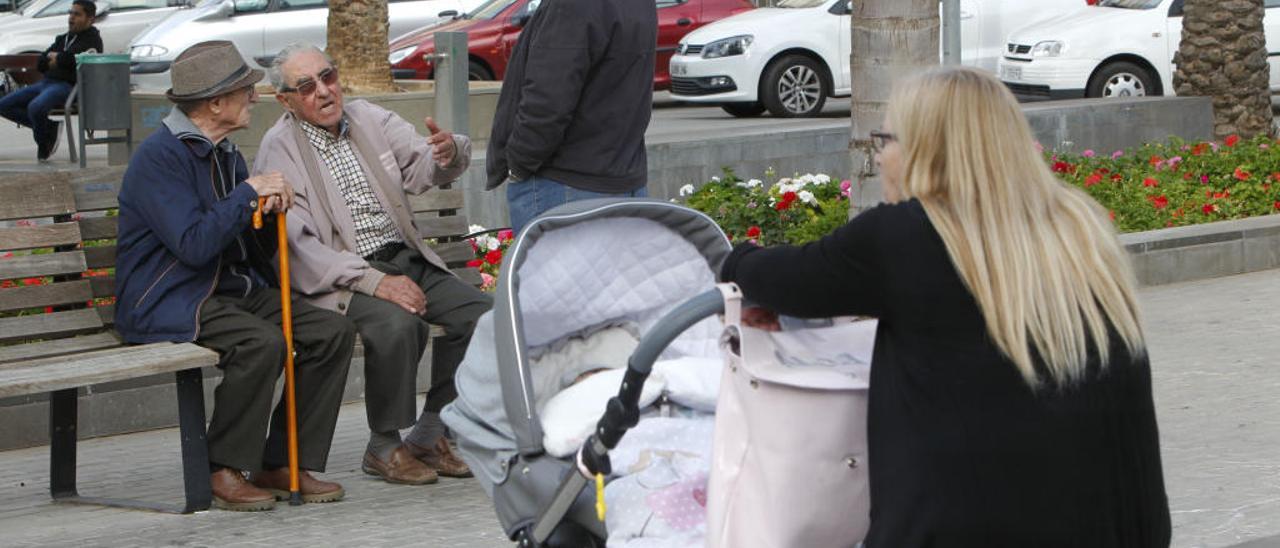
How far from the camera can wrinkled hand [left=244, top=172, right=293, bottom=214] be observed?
19.3 ft

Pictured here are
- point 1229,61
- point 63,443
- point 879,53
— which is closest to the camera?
point 63,443

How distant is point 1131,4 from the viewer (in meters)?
18.9

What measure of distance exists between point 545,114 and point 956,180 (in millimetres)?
3262

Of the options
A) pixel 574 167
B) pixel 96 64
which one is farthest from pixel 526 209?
pixel 96 64

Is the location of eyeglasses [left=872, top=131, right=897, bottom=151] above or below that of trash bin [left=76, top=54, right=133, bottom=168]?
above

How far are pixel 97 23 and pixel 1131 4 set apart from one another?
505 inches

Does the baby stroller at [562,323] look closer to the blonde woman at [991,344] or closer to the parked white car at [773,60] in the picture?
the blonde woman at [991,344]

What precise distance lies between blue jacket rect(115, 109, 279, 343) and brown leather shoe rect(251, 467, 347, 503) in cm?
59

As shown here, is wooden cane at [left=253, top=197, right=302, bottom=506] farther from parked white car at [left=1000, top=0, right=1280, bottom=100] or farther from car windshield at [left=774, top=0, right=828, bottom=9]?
car windshield at [left=774, top=0, right=828, bottom=9]

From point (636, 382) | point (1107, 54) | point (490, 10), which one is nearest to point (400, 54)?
point (490, 10)

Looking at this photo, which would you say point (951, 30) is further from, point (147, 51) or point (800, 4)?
point (147, 51)

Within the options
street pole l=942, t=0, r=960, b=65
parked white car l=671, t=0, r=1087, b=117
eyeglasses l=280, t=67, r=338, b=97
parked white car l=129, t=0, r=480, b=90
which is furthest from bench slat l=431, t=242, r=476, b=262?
parked white car l=129, t=0, r=480, b=90

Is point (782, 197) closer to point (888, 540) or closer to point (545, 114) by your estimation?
point (545, 114)

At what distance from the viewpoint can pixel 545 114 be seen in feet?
21.2
